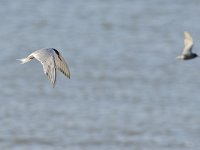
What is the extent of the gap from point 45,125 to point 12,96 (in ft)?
4.27

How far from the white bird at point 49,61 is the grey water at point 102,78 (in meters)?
3.62

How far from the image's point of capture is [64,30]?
1574 cm

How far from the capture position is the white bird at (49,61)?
19.8 ft

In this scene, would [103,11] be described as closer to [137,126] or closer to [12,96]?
[12,96]

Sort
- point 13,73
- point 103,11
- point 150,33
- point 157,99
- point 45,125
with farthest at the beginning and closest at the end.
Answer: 1. point 103,11
2. point 150,33
3. point 13,73
4. point 157,99
5. point 45,125

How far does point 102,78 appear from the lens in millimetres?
12898

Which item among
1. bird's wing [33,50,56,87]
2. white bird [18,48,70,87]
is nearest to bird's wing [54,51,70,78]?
white bird [18,48,70,87]

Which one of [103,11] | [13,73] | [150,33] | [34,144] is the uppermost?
[103,11]

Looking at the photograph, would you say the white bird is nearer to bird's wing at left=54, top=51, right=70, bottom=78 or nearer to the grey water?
bird's wing at left=54, top=51, right=70, bottom=78

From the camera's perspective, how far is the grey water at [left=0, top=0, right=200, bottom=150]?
10.5 metres

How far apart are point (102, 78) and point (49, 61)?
671 cm

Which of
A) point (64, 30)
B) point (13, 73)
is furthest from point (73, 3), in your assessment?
point (13, 73)

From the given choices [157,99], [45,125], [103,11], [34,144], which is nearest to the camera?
[34,144]

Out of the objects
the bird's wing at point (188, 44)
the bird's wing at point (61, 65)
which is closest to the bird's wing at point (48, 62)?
the bird's wing at point (61, 65)
